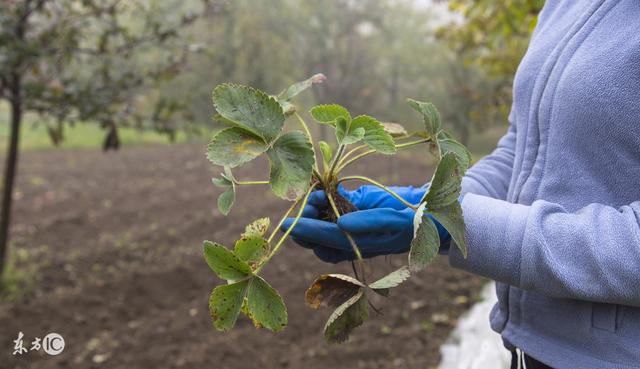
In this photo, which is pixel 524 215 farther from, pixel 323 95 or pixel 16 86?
pixel 323 95

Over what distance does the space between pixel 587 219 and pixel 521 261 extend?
134 millimetres

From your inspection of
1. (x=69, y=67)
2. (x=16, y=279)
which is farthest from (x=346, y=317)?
(x=16, y=279)

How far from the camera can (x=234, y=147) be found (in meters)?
0.89

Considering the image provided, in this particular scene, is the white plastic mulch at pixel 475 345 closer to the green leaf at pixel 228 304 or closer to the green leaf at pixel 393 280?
the green leaf at pixel 393 280

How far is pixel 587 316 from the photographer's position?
1.04 m

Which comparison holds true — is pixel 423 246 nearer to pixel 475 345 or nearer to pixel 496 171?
pixel 496 171

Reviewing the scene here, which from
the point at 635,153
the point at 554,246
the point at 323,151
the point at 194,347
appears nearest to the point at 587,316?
the point at 554,246

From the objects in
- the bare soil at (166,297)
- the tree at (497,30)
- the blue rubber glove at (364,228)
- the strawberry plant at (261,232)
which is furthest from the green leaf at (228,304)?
the tree at (497,30)

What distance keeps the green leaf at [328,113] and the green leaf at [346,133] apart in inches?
0.5

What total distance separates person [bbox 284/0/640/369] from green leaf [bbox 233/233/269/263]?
169mm

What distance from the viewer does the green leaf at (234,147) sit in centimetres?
87

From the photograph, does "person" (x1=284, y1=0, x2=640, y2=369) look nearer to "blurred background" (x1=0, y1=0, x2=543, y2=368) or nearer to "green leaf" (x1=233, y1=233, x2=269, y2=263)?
"green leaf" (x1=233, y1=233, x2=269, y2=263)

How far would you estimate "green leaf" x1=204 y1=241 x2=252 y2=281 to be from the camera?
87cm

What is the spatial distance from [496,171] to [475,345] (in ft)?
5.70
